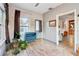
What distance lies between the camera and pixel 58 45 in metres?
2.40

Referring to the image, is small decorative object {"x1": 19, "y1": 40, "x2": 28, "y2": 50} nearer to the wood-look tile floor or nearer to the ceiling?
the wood-look tile floor

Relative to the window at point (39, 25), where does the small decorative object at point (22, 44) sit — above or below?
below

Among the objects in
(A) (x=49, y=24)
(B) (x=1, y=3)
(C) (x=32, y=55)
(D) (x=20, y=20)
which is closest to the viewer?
(B) (x=1, y=3)

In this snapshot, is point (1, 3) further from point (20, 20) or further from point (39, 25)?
point (39, 25)

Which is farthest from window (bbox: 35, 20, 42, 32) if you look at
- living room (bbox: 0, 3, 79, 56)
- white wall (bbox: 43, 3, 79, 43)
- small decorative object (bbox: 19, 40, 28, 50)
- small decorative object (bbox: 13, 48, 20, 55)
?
small decorative object (bbox: 13, 48, 20, 55)

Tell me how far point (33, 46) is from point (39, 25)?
44cm

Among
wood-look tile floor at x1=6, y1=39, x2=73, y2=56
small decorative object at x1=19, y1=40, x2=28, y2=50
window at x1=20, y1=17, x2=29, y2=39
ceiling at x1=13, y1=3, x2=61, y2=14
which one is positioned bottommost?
wood-look tile floor at x1=6, y1=39, x2=73, y2=56

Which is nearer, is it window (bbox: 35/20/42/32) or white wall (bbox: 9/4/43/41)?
white wall (bbox: 9/4/43/41)

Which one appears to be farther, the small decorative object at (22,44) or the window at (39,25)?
the window at (39,25)

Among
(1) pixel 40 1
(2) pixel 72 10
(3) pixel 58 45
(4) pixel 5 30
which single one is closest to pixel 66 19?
(2) pixel 72 10

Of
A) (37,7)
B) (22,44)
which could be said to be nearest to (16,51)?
(22,44)

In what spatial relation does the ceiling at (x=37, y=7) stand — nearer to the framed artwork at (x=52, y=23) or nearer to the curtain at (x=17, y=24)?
the curtain at (x=17, y=24)

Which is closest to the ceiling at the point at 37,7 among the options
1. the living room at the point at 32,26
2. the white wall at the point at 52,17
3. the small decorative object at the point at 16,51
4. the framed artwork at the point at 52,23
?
the living room at the point at 32,26

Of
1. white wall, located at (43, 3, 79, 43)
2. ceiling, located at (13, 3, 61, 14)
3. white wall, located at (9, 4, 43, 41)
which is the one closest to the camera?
ceiling, located at (13, 3, 61, 14)
